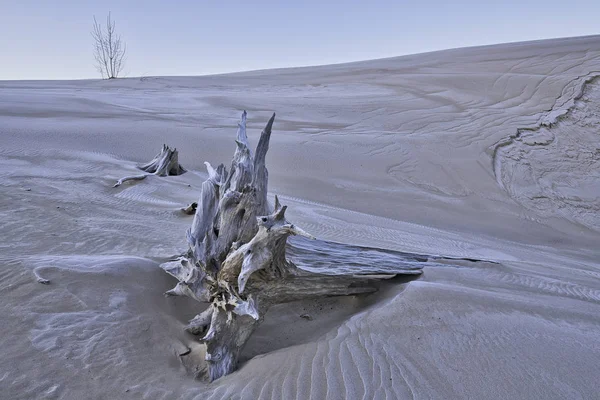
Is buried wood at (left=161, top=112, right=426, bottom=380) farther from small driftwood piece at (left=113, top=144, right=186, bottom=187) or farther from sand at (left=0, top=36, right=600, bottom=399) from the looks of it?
small driftwood piece at (left=113, top=144, right=186, bottom=187)

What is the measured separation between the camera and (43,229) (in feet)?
12.1

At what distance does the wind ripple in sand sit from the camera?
25.1 feet

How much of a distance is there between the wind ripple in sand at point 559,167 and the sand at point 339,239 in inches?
1.7

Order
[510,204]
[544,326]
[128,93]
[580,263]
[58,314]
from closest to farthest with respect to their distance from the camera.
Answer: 1. [58,314]
2. [544,326]
3. [580,263]
4. [510,204]
5. [128,93]

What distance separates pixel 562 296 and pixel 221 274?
2376 millimetres

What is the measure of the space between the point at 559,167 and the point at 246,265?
8247 millimetres

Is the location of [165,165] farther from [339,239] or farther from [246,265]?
[246,265]

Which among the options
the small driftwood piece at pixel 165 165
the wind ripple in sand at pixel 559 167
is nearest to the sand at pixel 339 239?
the wind ripple in sand at pixel 559 167

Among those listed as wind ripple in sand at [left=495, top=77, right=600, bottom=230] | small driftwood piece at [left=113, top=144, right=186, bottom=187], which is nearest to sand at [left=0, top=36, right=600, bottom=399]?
wind ripple in sand at [left=495, top=77, right=600, bottom=230]

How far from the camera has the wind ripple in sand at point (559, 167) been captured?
302 inches

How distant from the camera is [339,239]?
173 inches

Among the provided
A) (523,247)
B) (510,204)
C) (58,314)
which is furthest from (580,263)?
(58,314)

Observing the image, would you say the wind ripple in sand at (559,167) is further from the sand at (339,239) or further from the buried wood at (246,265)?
the buried wood at (246,265)

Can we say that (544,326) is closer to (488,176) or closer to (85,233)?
(85,233)
